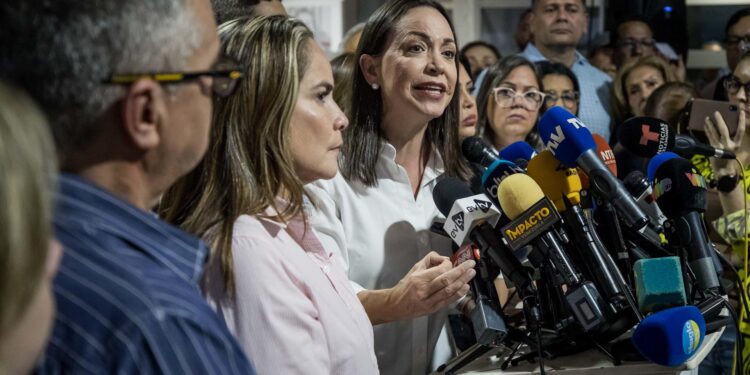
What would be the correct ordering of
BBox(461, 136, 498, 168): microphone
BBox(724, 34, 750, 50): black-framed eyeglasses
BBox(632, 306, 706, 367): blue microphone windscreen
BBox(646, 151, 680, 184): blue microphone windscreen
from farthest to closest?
BBox(724, 34, 750, 50): black-framed eyeglasses → BBox(461, 136, 498, 168): microphone → BBox(646, 151, 680, 184): blue microphone windscreen → BBox(632, 306, 706, 367): blue microphone windscreen

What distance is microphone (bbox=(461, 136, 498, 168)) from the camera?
268 cm

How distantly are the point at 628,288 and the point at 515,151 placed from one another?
0.61 meters

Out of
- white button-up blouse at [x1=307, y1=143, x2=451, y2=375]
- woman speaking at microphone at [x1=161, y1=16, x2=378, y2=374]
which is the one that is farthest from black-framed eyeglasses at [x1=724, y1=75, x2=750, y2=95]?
woman speaking at microphone at [x1=161, y1=16, x2=378, y2=374]

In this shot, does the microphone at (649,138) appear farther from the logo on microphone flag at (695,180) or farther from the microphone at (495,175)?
the microphone at (495,175)

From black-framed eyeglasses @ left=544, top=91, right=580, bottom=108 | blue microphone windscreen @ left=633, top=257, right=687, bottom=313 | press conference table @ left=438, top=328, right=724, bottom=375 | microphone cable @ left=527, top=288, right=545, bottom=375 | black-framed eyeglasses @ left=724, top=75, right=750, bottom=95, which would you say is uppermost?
black-framed eyeglasses @ left=724, top=75, right=750, bottom=95

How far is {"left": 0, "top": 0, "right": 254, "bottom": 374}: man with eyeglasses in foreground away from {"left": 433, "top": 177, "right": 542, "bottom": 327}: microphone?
3.73 ft

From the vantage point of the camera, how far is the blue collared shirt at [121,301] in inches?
38.6

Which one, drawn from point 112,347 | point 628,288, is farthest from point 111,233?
point 628,288

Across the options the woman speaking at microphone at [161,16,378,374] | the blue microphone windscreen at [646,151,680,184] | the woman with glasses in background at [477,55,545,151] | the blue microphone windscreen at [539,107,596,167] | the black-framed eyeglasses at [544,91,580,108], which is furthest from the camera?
the black-framed eyeglasses at [544,91,580,108]

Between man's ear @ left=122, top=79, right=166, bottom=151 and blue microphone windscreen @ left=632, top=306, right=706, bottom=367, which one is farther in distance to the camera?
blue microphone windscreen @ left=632, top=306, right=706, bottom=367

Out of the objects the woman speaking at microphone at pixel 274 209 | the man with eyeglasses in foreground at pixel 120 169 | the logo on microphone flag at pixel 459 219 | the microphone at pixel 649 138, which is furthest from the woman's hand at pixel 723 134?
the man with eyeglasses in foreground at pixel 120 169

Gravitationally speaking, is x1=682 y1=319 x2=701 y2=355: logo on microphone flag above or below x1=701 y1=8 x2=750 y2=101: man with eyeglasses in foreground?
below

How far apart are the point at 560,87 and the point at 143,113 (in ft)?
11.5

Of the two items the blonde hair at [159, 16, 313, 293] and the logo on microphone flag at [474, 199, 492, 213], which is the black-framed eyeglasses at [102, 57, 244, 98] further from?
the logo on microphone flag at [474, 199, 492, 213]
